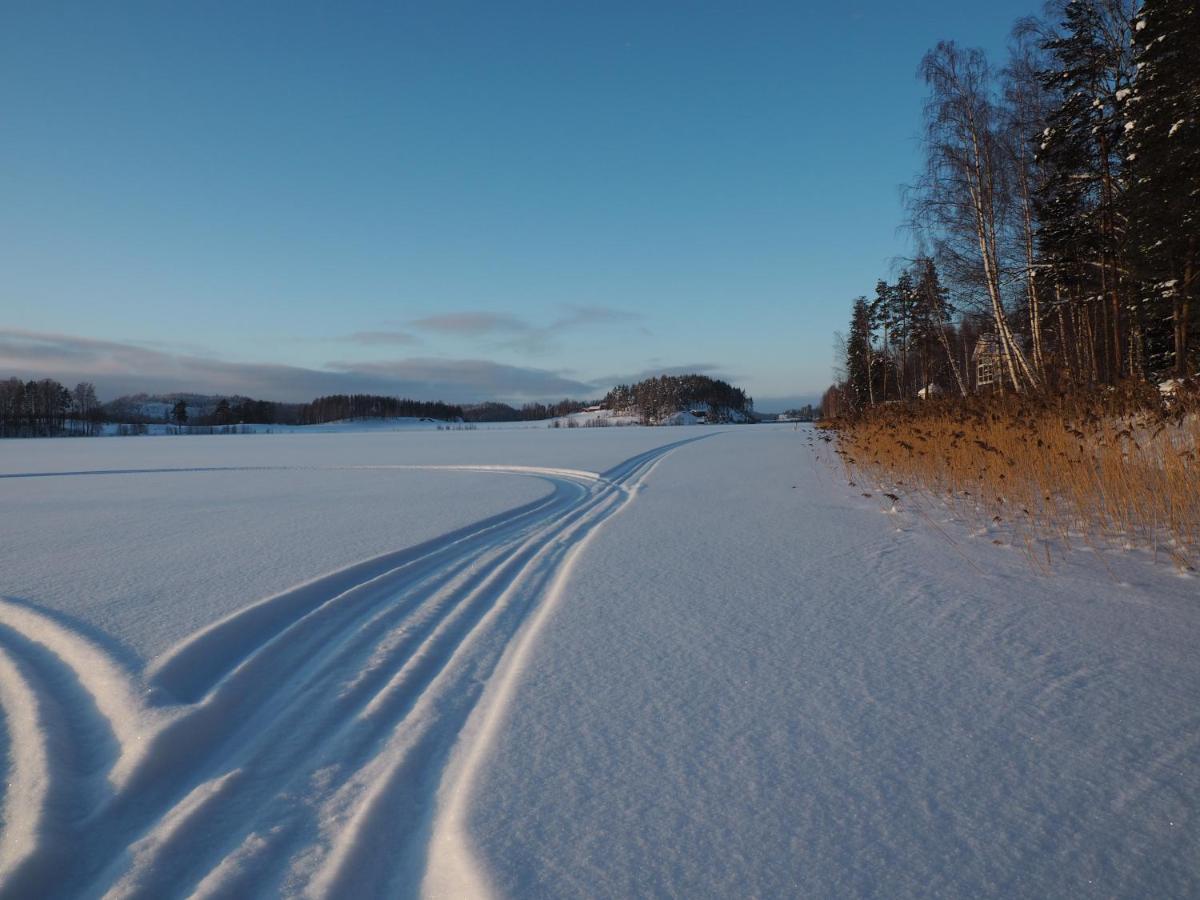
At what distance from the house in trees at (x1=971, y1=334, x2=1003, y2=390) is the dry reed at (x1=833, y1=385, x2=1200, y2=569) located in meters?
8.05

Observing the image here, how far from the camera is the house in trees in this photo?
17466 millimetres

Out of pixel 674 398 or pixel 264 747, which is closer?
Result: pixel 264 747

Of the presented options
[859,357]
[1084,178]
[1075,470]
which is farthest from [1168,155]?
[859,357]

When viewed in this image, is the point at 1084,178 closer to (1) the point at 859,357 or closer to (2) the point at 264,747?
(2) the point at 264,747

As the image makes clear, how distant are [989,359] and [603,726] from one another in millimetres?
21054

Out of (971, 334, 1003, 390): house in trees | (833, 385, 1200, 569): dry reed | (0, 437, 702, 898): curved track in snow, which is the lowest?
(0, 437, 702, 898): curved track in snow

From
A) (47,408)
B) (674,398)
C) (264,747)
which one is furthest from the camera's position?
(674,398)

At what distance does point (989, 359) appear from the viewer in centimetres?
1861

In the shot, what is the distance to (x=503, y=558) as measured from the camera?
4586 millimetres

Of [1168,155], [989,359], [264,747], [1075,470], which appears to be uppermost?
[1168,155]

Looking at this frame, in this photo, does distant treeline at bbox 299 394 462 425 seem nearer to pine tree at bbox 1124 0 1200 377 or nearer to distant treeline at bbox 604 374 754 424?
distant treeline at bbox 604 374 754 424

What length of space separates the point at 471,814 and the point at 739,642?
155 cm

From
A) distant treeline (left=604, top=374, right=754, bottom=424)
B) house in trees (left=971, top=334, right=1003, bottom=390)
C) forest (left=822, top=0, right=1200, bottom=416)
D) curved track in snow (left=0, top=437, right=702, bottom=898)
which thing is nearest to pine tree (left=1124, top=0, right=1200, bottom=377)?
forest (left=822, top=0, right=1200, bottom=416)

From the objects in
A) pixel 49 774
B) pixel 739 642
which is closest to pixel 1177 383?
pixel 739 642
